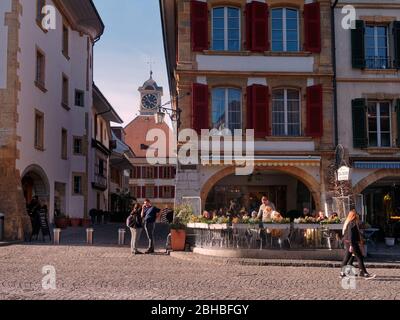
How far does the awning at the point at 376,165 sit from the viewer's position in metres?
23.0

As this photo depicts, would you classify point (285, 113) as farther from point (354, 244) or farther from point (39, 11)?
point (39, 11)

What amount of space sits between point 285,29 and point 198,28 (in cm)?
348

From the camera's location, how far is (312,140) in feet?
76.3

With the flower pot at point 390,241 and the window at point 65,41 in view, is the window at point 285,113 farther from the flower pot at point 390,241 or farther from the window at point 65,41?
the window at point 65,41

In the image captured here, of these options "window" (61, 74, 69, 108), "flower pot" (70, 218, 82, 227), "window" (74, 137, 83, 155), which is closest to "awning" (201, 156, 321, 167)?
"window" (61, 74, 69, 108)

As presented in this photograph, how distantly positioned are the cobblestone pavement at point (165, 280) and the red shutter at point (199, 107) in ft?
22.3

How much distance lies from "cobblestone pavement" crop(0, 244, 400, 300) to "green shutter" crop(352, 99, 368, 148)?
9.05 metres

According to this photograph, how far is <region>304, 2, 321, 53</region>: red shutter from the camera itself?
76.7 feet

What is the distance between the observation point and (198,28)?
22953 millimetres

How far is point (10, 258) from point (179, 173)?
8110 mm

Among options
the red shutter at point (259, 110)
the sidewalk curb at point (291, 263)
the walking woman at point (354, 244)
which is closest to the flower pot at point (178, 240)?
the sidewalk curb at point (291, 263)

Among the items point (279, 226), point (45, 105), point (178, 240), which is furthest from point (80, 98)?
point (279, 226)

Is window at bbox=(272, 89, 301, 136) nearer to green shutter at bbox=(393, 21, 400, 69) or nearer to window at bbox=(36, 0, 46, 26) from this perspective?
green shutter at bbox=(393, 21, 400, 69)

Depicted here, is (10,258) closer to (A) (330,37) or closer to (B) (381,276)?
(B) (381,276)
